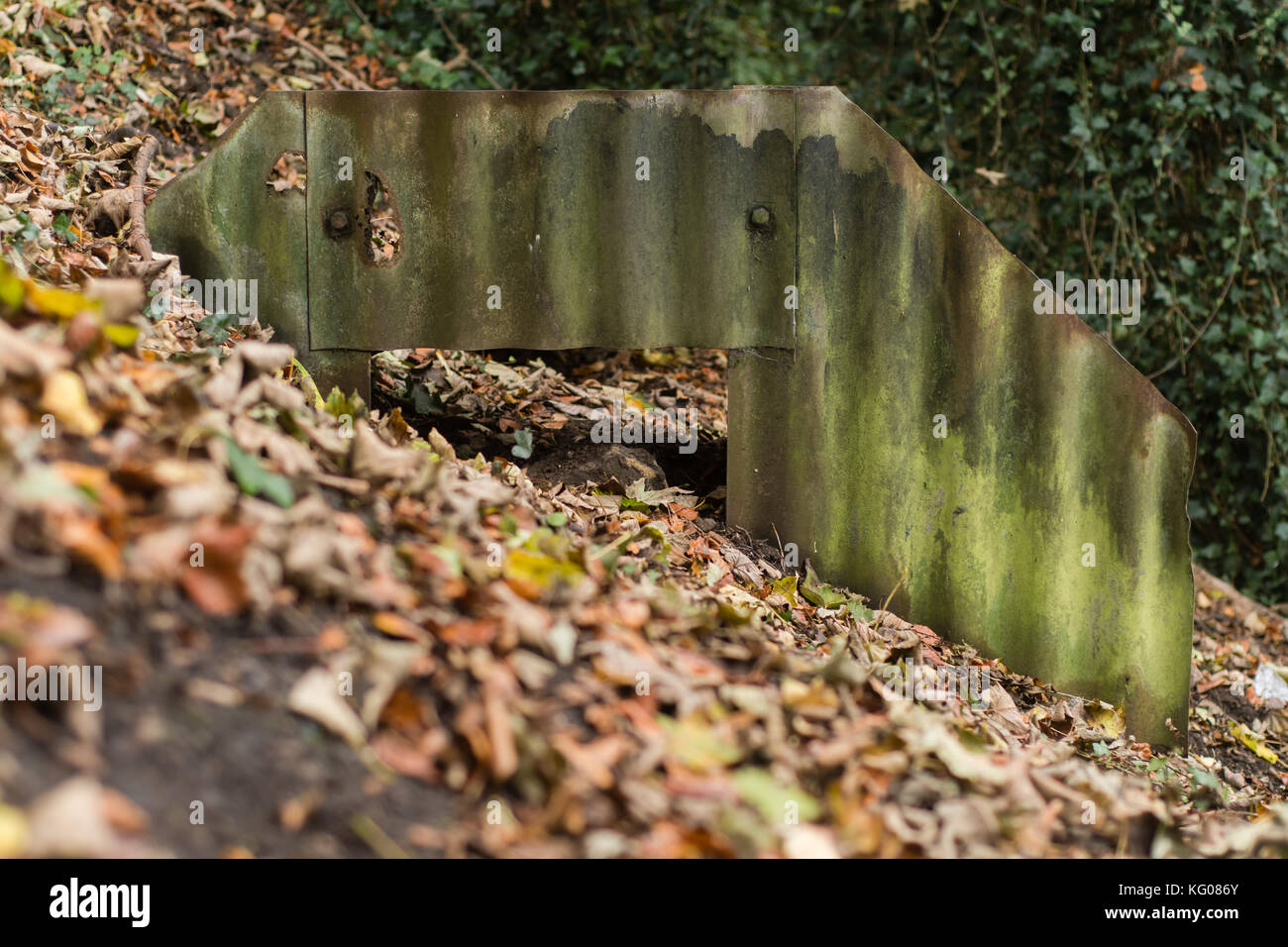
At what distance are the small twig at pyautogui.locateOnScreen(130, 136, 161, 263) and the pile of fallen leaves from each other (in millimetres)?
330

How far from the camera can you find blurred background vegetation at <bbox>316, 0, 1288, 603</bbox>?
5.27 m

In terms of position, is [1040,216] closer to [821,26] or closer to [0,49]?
[821,26]

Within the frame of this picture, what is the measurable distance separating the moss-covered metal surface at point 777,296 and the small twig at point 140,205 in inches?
2.2

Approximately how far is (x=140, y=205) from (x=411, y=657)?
7.81ft

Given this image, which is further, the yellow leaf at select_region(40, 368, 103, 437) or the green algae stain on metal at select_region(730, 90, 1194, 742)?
the green algae stain on metal at select_region(730, 90, 1194, 742)

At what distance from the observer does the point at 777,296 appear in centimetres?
359

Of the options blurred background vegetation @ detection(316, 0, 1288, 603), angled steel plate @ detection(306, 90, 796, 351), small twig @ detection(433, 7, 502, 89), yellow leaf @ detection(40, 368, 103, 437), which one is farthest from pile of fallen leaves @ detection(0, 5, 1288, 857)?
small twig @ detection(433, 7, 502, 89)

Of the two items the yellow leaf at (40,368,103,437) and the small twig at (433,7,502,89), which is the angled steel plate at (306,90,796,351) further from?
the small twig at (433,7,502,89)

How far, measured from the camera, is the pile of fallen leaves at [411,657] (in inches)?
65.1

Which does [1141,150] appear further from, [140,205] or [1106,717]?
[140,205]

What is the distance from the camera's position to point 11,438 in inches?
68.2

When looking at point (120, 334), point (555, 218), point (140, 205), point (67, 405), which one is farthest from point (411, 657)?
point (140, 205)

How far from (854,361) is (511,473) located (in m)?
1.23
